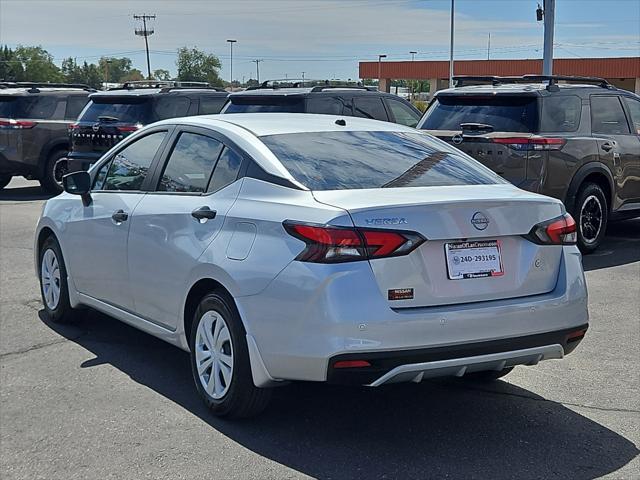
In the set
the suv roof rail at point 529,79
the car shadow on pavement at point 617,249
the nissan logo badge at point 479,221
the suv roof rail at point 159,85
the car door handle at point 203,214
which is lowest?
the car shadow on pavement at point 617,249

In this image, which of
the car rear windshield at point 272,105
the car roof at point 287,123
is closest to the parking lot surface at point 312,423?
the car roof at point 287,123

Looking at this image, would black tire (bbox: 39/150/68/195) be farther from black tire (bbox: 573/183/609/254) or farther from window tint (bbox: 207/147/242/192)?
window tint (bbox: 207/147/242/192)

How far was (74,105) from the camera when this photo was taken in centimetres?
1795

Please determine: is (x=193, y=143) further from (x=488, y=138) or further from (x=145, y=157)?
(x=488, y=138)

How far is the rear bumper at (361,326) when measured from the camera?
169 inches

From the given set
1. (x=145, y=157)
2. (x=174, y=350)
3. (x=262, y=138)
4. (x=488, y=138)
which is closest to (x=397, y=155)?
(x=262, y=138)

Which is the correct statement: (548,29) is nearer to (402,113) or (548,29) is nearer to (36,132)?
(402,113)

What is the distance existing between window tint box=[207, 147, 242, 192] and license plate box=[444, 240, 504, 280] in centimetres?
140

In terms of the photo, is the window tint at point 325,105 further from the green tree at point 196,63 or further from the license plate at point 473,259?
the green tree at point 196,63

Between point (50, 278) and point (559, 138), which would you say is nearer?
point (50, 278)

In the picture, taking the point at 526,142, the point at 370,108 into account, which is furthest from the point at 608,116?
the point at 370,108

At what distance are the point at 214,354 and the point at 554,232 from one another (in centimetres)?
196

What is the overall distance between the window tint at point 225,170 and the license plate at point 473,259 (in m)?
1.40

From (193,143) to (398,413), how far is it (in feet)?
6.90
